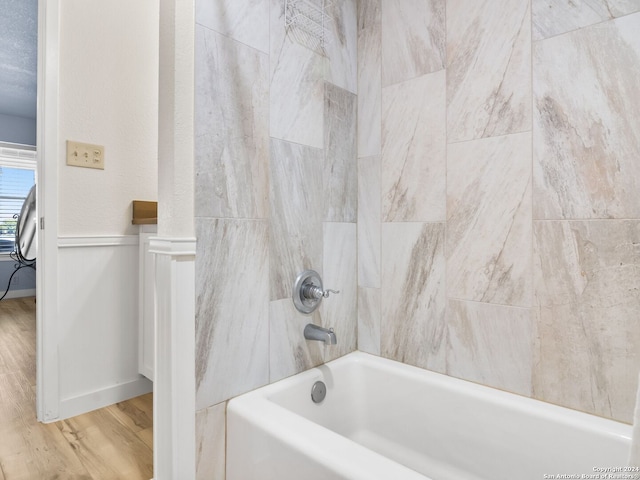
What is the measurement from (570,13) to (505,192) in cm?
56

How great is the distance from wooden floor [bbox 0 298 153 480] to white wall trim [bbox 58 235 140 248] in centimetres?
83

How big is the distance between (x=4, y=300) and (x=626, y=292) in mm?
6086

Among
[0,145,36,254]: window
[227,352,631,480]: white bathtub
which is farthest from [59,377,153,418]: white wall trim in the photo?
[0,145,36,254]: window

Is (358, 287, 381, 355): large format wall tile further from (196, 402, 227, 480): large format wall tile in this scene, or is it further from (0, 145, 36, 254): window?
(0, 145, 36, 254): window

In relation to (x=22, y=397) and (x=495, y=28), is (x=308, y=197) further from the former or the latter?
(x=22, y=397)

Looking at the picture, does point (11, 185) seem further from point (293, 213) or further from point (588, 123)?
point (588, 123)

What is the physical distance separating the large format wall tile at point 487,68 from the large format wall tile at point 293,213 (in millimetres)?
549

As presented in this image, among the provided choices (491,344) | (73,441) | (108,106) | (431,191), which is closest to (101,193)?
(108,106)

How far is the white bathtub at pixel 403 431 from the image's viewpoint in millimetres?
906

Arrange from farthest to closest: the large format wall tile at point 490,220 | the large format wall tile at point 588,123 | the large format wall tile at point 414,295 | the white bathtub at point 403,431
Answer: the large format wall tile at point 414,295, the large format wall tile at point 490,220, the large format wall tile at point 588,123, the white bathtub at point 403,431

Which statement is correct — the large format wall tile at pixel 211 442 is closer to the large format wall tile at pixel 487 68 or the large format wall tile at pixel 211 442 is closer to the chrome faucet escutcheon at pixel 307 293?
the chrome faucet escutcheon at pixel 307 293

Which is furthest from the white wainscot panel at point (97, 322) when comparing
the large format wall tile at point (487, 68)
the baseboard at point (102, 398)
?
the large format wall tile at point (487, 68)

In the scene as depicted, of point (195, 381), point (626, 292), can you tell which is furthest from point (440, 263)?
point (195, 381)

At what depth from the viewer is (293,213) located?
4.48 ft
